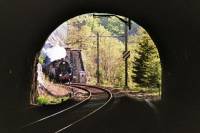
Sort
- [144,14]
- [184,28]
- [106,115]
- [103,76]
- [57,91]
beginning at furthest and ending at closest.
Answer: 1. [103,76]
2. [57,91]
3. [106,115]
4. [144,14]
5. [184,28]

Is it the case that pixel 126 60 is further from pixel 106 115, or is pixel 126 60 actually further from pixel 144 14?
pixel 144 14

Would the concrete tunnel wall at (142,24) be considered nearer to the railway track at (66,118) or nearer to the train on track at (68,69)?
the railway track at (66,118)

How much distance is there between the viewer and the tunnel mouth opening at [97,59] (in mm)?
17031

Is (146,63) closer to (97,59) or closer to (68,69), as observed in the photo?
(68,69)

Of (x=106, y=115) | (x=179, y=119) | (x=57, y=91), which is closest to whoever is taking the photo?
(x=179, y=119)

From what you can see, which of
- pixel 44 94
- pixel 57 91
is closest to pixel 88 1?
pixel 44 94

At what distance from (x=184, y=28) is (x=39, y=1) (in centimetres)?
252

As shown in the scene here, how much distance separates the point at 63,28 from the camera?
18.8 metres

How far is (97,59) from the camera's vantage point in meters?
26.4

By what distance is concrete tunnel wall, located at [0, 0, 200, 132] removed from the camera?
8.44 m

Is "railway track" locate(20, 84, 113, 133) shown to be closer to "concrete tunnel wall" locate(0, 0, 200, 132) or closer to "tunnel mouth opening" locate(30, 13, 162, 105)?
"concrete tunnel wall" locate(0, 0, 200, 132)

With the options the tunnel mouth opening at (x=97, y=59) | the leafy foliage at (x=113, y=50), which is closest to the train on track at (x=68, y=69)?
the tunnel mouth opening at (x=97, y=59)

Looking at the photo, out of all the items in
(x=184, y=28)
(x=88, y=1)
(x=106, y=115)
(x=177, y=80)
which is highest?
(x=88, y=1)

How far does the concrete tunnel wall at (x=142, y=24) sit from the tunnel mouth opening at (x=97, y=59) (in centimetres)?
214
